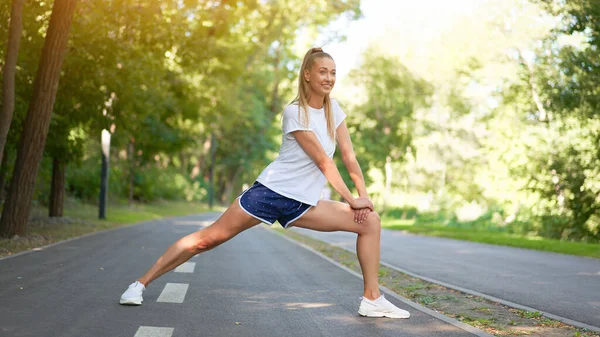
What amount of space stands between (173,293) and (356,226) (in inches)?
91.2

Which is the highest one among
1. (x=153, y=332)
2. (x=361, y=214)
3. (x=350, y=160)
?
(x=350, y=160)

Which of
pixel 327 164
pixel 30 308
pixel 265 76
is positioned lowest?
pixel 30 308

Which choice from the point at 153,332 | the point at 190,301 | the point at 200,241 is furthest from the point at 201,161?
the point at 153,332

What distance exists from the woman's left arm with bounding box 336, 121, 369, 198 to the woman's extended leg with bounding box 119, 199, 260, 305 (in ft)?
2.62

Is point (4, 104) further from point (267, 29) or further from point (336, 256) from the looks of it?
point (267, 29)

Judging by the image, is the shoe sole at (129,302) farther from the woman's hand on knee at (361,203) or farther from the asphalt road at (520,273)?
the asphalt road at (520,273)

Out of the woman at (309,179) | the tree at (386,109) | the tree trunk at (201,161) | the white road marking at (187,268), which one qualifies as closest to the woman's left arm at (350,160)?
the woman at (309,179)

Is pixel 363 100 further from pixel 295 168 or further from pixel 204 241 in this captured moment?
pixel 295 168

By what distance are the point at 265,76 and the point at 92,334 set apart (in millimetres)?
48149

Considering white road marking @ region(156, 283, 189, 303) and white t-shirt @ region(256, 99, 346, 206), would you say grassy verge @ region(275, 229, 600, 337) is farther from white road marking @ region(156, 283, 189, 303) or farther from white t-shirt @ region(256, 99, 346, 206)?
white road marking @ region(156, 283, 189, 303)

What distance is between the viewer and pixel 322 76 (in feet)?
20.1

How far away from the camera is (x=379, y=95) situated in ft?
194

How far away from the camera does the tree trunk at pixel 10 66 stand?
1317 cm

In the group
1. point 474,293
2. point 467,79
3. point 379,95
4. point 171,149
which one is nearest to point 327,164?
point 474,293
